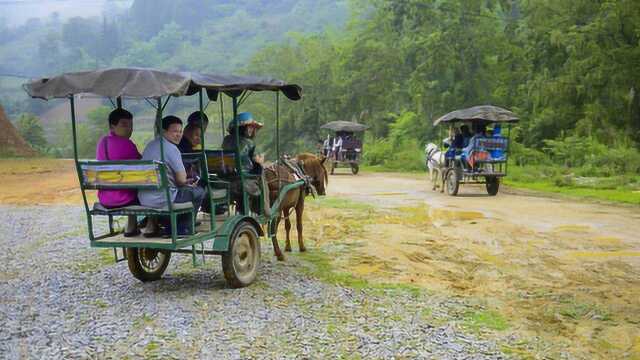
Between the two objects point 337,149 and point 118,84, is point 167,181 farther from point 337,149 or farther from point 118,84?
point 337,149

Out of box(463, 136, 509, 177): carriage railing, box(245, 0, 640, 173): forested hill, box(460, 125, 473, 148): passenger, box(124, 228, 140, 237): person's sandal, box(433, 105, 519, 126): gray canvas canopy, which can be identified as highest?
box(245, 0, 640, 173): forested hill

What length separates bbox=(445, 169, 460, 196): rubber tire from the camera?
60.7 feet

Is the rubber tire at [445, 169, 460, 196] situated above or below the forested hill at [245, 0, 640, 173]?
below

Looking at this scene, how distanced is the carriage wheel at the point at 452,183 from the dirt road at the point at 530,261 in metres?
2.19

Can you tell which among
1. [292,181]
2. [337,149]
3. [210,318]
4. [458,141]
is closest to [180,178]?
[210,318]

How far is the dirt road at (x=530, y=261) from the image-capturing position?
6.20m

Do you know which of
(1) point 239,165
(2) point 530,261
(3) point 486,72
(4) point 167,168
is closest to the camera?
(4) point 167,168

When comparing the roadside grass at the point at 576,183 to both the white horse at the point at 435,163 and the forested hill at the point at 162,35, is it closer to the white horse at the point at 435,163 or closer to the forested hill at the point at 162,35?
the white horse at the point at 435,163

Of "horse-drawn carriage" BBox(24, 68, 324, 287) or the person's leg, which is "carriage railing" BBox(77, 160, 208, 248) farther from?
the person's leg

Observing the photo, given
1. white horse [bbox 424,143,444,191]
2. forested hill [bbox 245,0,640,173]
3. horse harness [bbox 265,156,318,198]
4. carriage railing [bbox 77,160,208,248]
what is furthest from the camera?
forested hill [bbox 245,0,640,173]

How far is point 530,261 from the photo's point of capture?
915cm

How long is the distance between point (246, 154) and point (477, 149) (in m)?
11.1

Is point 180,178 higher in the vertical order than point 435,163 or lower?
higher

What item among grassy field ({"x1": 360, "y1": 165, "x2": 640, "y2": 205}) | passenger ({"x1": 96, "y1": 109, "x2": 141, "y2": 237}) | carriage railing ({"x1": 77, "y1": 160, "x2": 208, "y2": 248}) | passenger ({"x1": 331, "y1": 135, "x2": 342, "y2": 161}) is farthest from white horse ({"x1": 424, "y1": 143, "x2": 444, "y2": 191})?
carriage railing ({"x1": 77, "y1": 160, "x2": 208, "y2": 248})
